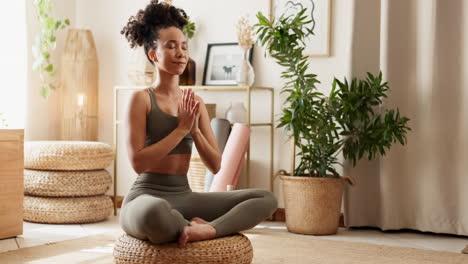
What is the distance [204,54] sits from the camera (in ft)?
13.8

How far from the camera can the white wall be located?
12.5 feet

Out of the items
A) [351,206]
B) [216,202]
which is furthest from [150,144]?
[351,206]

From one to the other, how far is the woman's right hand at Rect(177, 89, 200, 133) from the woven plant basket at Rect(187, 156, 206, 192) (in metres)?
1.61

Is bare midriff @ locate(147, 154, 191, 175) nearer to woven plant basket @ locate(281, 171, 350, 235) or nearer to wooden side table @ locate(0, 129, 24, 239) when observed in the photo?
wooden side table @ locate(0, 129, 24, 239)

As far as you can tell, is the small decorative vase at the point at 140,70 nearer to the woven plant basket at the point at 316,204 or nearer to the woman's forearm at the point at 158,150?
the woven plant basket at the point at 316,204

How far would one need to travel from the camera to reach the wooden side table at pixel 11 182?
3.16 metres

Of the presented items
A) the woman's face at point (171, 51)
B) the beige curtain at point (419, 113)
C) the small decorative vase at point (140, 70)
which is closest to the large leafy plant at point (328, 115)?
the beige curtain at point (419, 113)

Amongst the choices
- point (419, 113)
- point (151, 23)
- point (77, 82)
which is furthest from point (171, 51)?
point (77, 82)

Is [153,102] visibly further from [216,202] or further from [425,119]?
[425,119]

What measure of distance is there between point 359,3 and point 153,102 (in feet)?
6.07

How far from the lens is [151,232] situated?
202 centimetres

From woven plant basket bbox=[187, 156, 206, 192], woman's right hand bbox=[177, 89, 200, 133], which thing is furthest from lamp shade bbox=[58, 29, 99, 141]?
woman's right hand bbox=[177, 89, 200, 133]

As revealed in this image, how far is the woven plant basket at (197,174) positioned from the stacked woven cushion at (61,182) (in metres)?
0.57

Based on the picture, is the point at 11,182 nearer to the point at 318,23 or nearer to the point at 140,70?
the point at 140,70
